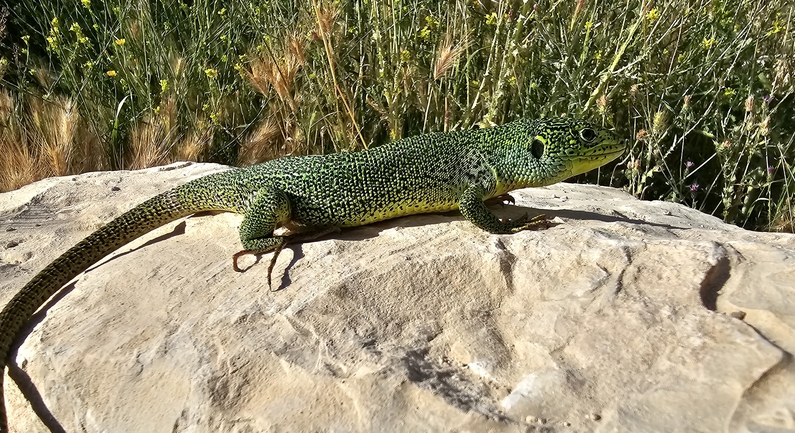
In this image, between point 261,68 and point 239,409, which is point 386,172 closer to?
point 239,409

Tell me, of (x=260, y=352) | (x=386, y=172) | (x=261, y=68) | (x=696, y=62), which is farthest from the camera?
(x=696, y=62)

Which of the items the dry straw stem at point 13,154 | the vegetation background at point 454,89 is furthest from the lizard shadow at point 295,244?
the dry straw stem at point 13,154

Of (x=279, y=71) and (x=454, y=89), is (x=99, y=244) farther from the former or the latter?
(x=454, y=89)

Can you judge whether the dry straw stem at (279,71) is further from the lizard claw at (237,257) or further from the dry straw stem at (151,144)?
the lizard claw at (237,257)

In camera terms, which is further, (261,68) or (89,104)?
(89,104)

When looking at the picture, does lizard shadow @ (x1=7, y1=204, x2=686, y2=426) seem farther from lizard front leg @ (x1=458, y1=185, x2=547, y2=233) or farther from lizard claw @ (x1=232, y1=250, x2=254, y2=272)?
lizard front leg @ (x1=458, y1=185, x2=547, y2=233)

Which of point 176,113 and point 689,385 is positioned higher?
point 689,385

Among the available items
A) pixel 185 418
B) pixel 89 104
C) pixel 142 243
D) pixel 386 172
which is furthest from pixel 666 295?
pixel 89 104

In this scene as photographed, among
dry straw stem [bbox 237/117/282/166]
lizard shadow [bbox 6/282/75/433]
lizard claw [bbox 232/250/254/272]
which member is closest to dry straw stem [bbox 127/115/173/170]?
dry straw stem [bbox 237/117/282/166]

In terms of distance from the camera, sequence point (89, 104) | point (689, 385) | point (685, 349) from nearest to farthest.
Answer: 1. point (689, 385)
2. point (685, 349)
3. point (89, 104)
